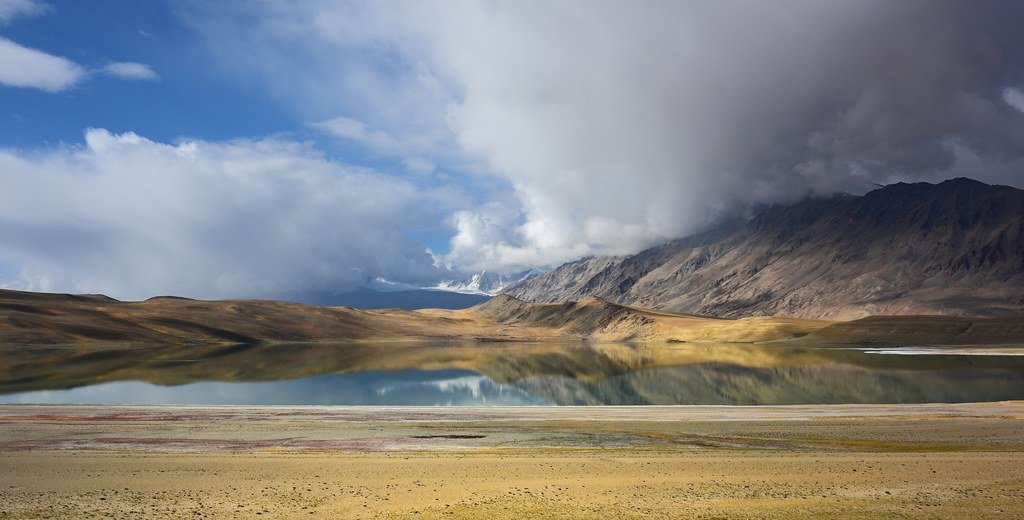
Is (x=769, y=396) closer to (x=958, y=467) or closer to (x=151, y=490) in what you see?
(x=958, y=467)

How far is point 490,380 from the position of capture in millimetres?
84562

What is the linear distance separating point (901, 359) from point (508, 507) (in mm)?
116461

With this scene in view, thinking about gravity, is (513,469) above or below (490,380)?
below

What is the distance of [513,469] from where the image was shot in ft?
66.0

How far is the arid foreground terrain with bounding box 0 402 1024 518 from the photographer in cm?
1537

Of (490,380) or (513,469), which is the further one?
(490,380)

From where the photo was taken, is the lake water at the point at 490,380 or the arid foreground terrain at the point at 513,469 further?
the lake water at the point at 490,380

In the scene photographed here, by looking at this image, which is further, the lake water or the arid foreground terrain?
the lake water

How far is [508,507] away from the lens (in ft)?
50.4

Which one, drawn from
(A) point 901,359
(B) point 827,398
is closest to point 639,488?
(B) point 827,398

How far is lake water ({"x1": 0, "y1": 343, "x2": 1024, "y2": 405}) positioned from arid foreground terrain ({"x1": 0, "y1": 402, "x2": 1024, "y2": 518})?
74.5ft

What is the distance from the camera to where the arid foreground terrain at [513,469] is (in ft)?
50.4

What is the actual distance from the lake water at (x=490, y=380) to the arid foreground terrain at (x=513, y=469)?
22.7m

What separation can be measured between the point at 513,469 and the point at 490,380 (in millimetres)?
65267
